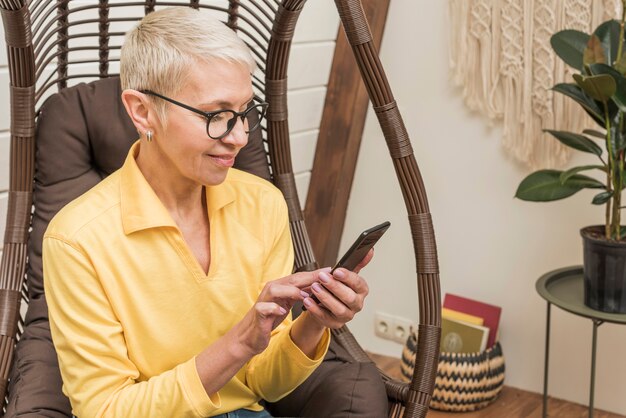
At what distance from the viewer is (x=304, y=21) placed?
2496 mm

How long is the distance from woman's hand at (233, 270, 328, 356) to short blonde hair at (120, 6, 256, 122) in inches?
12.3

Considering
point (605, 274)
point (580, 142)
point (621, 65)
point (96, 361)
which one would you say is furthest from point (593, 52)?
point (96, 361)

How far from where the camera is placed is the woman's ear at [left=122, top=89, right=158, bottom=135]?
56.3 inches

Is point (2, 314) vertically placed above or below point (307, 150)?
below

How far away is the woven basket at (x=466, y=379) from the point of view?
245cm

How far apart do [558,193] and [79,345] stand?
46.2 inches

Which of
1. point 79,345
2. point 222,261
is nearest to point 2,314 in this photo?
point 79,345

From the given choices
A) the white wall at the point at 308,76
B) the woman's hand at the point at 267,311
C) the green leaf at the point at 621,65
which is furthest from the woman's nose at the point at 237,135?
the white wall at the point at 308,76

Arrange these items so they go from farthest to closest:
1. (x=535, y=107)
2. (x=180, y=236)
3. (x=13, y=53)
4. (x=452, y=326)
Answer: (x=452, y=326) < (x=535, y=107) < (x=13, y=53) < (x=180, y=236)

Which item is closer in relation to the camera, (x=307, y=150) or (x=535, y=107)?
(x=535, y=107)

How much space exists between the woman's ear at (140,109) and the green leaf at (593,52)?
999 mm

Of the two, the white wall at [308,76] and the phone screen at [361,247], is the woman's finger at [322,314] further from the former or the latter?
the white wall at [308,76]

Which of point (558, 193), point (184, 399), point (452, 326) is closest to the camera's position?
point (184, 399)

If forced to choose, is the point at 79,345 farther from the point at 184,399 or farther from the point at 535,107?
the point at 535,107
